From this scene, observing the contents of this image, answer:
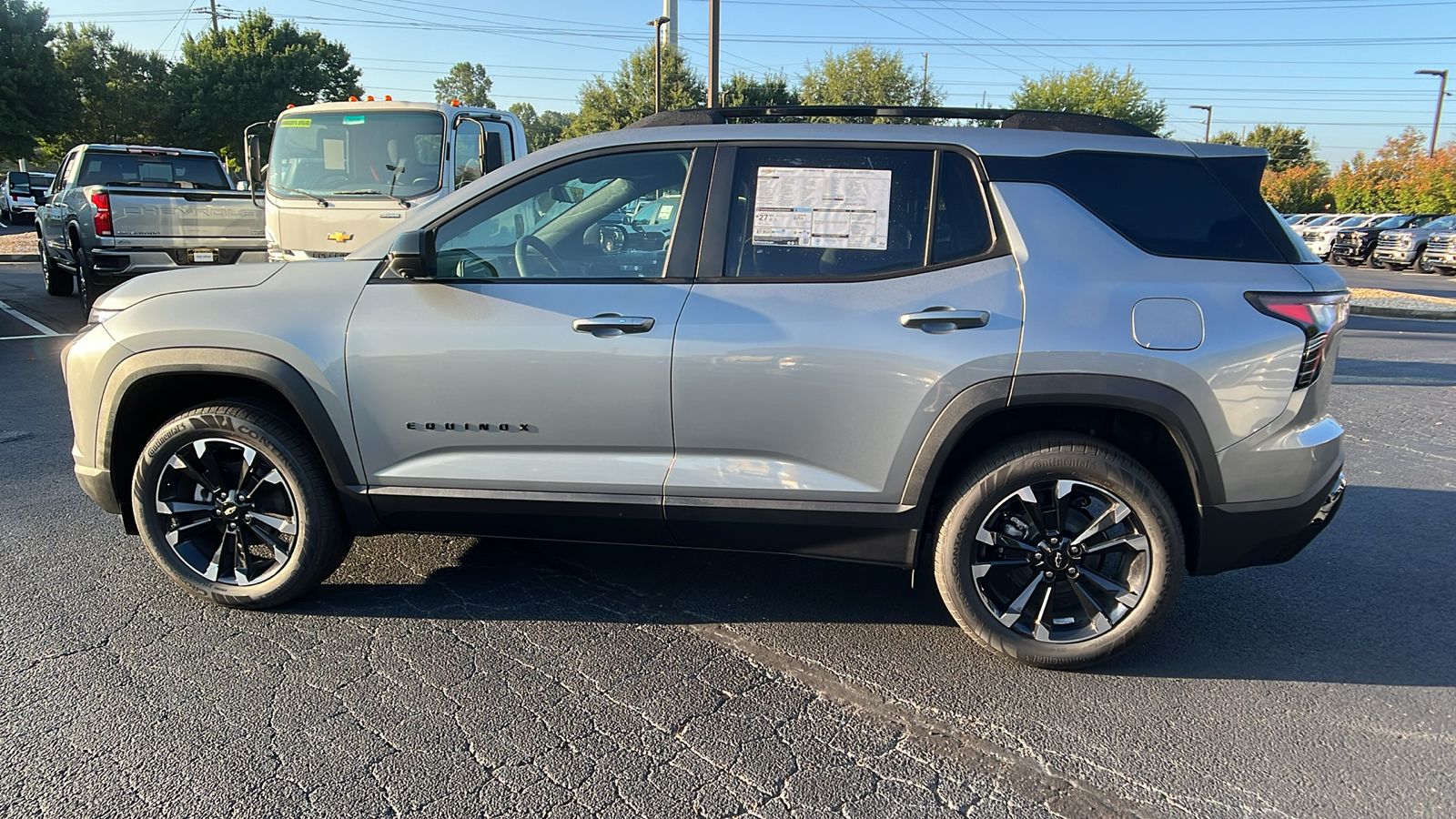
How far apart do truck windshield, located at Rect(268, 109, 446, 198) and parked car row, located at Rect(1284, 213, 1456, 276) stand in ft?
76.6

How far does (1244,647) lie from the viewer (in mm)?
3426

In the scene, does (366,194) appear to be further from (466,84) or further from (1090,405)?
(466,84)

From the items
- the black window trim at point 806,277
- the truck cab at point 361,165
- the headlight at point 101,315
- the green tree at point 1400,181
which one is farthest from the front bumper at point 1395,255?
the headlight at point 101,315

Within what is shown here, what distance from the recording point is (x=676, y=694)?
3.05 meters

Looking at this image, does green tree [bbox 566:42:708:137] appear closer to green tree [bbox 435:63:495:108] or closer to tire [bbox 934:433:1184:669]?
tire [bbox 934:433:1184:669]

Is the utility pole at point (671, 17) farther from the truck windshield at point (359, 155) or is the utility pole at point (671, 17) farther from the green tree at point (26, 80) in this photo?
the truck windshield at point (359, 155)

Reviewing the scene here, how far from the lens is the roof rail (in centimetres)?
334

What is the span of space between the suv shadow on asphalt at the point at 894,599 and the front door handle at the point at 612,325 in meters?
1.12

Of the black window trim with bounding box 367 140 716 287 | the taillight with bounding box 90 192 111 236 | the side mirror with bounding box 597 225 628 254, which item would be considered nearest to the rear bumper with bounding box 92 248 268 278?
the taillight with bounding box 90 192 111 236

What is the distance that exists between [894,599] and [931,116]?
6.20 ft

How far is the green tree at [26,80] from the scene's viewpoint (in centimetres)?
2722

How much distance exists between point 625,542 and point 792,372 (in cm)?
91

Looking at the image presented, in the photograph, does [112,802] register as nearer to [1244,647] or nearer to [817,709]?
[817,709]

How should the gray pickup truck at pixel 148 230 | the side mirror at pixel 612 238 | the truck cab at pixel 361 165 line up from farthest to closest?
the gray pickup truck at pixel 148 230, the truck cab at pixel 361 165, the side mirror at pixel 612 238
